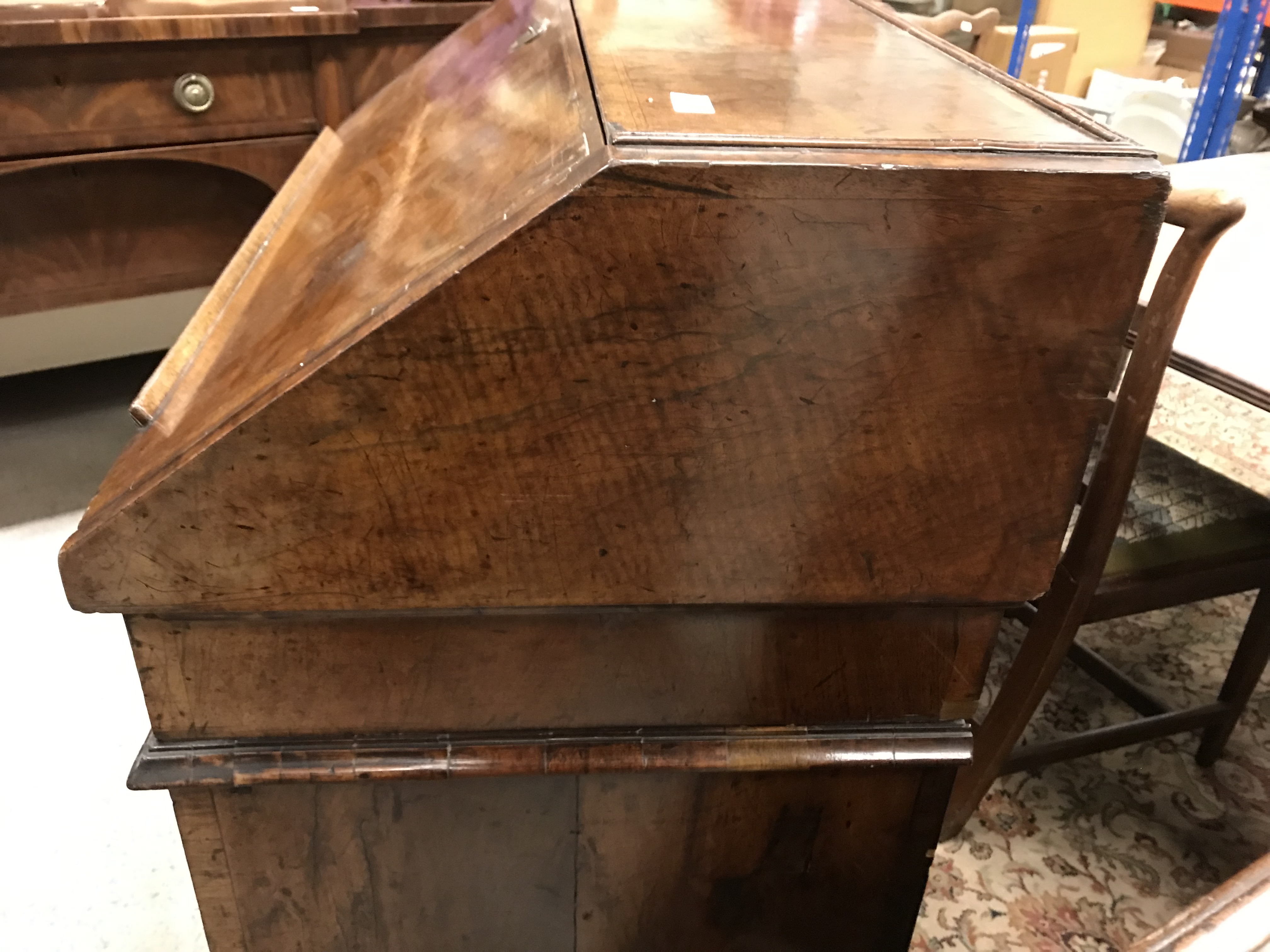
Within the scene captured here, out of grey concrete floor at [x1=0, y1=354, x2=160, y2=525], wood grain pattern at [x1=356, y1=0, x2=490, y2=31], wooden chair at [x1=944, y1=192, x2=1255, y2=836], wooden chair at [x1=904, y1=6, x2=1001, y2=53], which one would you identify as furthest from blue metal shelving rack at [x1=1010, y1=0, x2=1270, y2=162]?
grey concrete floor at [x1=0, y1=354, x2=160, y2=525]

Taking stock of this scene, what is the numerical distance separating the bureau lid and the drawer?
0.79 m

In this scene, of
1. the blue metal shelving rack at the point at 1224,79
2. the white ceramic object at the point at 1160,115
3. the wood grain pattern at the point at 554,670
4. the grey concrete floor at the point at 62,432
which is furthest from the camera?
the white ceramic object at the point at 1160,115

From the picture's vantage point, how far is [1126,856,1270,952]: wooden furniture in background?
0.49 metres

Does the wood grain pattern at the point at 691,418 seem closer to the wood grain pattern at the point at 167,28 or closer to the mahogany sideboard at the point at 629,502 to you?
the mahogany sideboard at the point at 629,502

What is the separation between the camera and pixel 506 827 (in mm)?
766

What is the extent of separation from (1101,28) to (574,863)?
2360 millimetres

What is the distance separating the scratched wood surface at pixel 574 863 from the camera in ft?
2.43

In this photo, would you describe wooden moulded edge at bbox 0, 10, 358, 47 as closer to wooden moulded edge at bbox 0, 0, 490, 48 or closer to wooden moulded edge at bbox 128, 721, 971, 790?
wooden moulded edge at bbox 0, 0, 490, 48

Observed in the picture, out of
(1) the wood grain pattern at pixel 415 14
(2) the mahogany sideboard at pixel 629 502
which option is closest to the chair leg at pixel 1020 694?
(2) the mahogany sideboard at pixel 629 502

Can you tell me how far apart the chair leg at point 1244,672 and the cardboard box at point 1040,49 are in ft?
4.50

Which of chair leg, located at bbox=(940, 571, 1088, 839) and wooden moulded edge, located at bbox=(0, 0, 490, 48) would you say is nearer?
chair leg, located at bbox=(940, 571, 1088, 839)

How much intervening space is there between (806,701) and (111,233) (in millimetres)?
1582

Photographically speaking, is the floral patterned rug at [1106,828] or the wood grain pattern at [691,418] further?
the floral patterned rug at [1106,828]

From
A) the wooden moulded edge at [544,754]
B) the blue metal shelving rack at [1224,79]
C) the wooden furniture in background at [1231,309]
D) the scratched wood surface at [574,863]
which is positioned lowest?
the scratched wood surface at [574,863]
